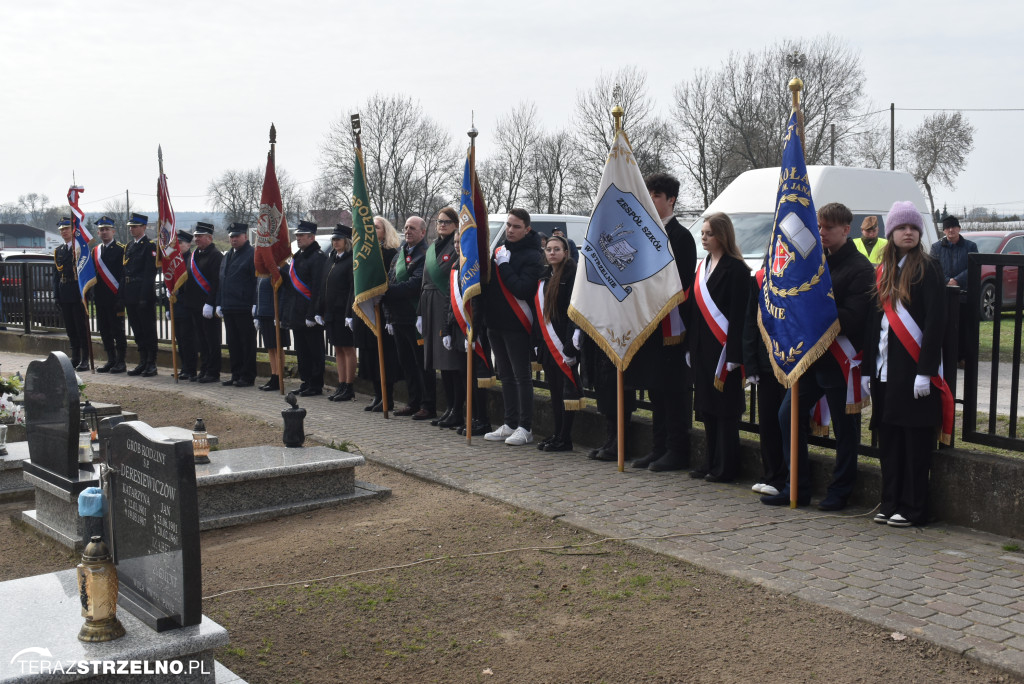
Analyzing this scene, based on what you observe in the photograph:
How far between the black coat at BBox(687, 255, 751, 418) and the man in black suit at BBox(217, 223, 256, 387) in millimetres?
7467

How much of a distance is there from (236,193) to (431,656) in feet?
238

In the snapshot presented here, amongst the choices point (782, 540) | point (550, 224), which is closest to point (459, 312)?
point (782, 540)

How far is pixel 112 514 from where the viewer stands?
4.12 m

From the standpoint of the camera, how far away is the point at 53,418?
19.6 feet

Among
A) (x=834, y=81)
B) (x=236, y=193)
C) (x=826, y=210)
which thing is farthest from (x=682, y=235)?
(x=236, y=193)

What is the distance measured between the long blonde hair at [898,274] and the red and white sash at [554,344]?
2866 millimetres

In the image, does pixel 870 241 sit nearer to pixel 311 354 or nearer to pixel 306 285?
pixel 306 285

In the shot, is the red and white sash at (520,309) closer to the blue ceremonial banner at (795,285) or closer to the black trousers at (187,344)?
the blue ceremonial banner at (795,285)

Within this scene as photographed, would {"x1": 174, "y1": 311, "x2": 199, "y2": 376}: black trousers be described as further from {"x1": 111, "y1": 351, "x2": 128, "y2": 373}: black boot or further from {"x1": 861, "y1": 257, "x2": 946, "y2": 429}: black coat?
{"x1": 861, "y1": 257, "x2": 946, "y2": 429}: black coat

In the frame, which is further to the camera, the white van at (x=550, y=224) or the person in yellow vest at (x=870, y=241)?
the white van at (x=550, y=224)

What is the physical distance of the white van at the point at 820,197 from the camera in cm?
1404

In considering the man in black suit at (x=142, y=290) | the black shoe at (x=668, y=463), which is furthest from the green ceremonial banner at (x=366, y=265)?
the man in black suit at (x=142, y=290)

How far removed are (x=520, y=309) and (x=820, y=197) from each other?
7037 millimetres

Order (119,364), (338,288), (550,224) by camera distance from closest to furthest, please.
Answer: (338,288) → (119,364) → (550,224)
